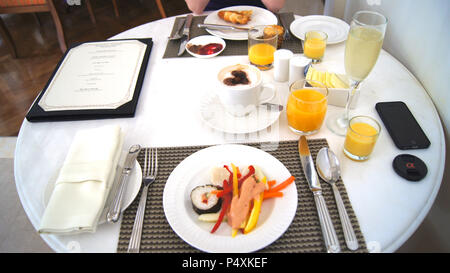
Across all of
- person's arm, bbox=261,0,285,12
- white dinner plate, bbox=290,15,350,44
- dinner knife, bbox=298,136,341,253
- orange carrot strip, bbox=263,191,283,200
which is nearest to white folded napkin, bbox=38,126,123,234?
orange carrot strip, bbox=263,191,283,200

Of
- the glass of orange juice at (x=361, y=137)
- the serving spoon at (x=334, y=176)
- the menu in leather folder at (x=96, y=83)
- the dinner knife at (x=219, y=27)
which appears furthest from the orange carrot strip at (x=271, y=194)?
the dinner knife at (x=219, y=27)

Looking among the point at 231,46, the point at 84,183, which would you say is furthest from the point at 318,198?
the point at 231,46

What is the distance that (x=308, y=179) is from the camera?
2.47ft

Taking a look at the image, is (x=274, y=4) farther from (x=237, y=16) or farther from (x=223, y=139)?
(x=223, y=139)

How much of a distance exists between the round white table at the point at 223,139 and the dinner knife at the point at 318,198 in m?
0.07

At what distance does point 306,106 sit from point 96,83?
0.77m

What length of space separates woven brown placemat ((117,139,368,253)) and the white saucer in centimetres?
14

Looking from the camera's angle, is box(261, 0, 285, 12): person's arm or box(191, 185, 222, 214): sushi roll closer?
box(191, 185, 222, 214): sushi roll

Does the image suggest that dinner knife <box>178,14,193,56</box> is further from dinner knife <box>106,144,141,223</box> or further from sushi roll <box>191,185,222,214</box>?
sushi roll <box>191,185,222,214</box>

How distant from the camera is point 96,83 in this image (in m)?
1.12

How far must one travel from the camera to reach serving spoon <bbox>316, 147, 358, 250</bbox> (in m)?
0.63
